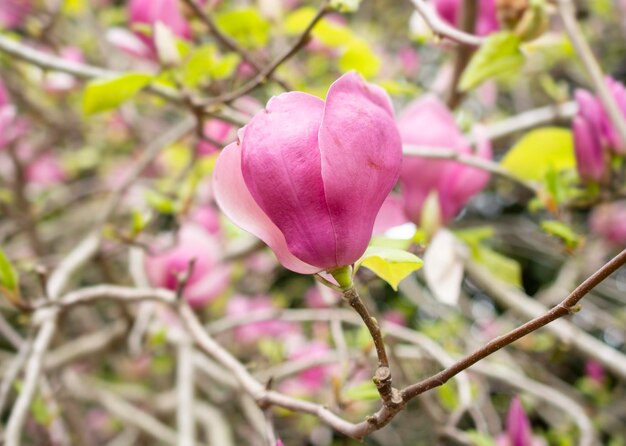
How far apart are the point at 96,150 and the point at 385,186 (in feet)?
5.87

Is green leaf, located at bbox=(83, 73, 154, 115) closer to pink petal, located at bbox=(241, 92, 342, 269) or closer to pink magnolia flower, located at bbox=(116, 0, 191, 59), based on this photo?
pink magnolia flower, located at bbox=(116, 0, 191, 59)

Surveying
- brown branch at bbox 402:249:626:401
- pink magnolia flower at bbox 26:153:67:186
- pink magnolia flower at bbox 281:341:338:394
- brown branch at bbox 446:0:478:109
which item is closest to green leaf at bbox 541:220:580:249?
brown branch at bbox 446:0:478:109

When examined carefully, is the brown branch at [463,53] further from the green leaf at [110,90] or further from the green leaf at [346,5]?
the green leaf at [110,90]

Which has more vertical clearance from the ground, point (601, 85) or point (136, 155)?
point (601, 85)

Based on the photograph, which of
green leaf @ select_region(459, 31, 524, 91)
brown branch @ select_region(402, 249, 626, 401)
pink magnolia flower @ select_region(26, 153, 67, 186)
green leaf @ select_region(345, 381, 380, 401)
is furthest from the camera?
pink magnolia flower @ select_region(26, 153, 67, 186)

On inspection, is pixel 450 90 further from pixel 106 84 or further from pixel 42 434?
pixel 42 434

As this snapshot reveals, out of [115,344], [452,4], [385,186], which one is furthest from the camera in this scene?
[115,344]

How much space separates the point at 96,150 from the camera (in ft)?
6.58

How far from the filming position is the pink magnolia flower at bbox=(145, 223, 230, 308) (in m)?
0.95

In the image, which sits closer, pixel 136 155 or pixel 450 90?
pixel 450 90

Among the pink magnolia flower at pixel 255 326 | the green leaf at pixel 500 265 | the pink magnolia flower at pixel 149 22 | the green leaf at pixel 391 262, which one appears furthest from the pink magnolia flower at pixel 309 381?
the green leaf at pixel 391 262

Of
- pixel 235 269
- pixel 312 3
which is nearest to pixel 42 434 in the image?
pixel 235 269

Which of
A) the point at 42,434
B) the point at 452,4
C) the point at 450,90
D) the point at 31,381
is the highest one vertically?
the point at 452,4

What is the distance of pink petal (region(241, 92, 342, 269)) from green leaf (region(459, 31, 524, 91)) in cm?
32
